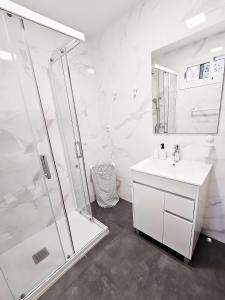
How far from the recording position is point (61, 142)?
1918 mm

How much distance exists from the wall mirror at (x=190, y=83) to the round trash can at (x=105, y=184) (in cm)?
97

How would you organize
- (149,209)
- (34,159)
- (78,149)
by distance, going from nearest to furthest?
1. (149,209)
2. (34,159)
3. (78,149)

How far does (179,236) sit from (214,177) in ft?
2.11

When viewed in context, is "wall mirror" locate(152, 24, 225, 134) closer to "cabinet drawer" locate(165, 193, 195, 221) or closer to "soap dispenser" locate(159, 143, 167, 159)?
"soap dispenser" locate(159, 143, 167, 159)

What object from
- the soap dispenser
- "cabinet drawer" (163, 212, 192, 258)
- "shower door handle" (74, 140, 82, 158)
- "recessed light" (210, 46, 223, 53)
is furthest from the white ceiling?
"cabinet drawer" (163, 212, 192, 258)

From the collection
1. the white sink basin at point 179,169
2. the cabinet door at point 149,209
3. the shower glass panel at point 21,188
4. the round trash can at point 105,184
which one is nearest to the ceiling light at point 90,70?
the shower glass panel at point 21,188

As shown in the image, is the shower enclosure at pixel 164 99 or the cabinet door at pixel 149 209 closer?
the cabinet door at pixel 149 209

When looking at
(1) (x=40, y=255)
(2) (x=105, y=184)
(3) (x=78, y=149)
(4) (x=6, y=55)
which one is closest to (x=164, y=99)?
(3) (x=78, y=149)

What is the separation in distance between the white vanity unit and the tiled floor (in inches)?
5.9

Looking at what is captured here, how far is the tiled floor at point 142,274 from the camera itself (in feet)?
3.70

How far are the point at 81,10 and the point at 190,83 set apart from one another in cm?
134

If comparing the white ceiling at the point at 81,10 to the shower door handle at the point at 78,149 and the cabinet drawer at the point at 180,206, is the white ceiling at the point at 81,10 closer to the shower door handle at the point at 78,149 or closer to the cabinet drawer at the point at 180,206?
the shower door handle at the point at 78,149

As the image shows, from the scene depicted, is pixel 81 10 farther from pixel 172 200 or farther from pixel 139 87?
pixel 172 200

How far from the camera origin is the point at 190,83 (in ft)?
4.52
